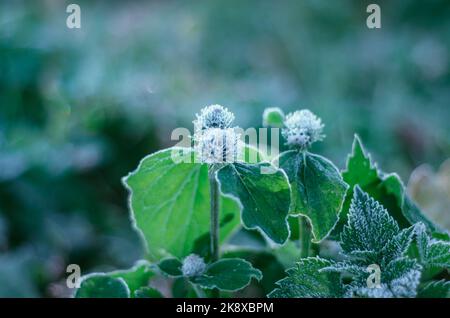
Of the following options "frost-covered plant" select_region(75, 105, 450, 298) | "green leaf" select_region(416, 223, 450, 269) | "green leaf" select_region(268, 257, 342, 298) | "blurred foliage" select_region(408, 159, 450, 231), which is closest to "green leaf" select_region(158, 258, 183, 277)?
"frost-covered plant" select_region(75, 105, 450, 298)

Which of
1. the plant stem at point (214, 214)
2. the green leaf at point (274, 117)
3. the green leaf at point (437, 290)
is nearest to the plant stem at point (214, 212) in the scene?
the plant stem at point (214, 214)

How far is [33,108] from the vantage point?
1.52 m

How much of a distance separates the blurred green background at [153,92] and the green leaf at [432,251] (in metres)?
0.53

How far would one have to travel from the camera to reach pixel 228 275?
0.62m

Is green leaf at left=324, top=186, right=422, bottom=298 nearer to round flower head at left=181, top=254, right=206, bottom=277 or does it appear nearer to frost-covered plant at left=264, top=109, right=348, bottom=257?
frost-covered plant at left=264, top=109, right=348, bottom=257

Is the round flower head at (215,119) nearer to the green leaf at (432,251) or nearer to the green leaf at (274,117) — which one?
the green leaf at (274,117)

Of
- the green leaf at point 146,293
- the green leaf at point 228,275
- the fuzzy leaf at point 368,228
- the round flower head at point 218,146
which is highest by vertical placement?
the round flower head at point 218,146

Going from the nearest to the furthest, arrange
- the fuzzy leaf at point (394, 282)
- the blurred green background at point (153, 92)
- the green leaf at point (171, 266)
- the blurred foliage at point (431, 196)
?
the fuzzy leaf at point (394, 282) → the green leaf at point (171, 266) → the blurred foliage at point (431, 196) → the blurred green background at point (153, 92)

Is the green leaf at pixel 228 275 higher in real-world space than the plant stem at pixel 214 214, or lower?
lower

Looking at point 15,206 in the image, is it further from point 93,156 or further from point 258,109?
point 258,109

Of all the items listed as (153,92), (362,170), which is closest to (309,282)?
(362,170)

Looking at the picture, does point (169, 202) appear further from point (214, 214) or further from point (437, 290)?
point (437, 290)

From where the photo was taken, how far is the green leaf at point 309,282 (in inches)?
22.5

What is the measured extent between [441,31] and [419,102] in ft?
1.84
